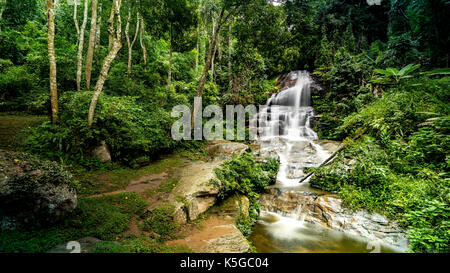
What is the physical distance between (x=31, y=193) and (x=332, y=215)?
24.6 ft

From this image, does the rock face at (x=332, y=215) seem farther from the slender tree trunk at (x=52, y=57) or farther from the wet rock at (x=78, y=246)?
the slender tree trunk at (x=52, y=57)

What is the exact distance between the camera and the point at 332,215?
587 cm

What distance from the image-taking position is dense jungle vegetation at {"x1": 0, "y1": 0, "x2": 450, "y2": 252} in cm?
525

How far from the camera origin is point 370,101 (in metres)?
11.9

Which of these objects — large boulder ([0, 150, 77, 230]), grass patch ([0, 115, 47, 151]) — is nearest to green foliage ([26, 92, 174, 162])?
grass patch ([0, 115, 47, 151])

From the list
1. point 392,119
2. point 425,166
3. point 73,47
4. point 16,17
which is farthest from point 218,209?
point 16,17

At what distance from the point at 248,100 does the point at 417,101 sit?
11.2m

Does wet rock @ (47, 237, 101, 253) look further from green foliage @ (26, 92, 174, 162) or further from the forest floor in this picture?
green foliage @ (26, 92, 174, 162)

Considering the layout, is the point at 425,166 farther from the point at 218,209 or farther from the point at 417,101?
the point at 218,209

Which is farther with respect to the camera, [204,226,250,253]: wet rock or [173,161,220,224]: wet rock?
[173,161,220,224]: wet rock

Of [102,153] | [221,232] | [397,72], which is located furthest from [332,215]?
[102,153]

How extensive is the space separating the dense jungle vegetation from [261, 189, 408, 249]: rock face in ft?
1.14

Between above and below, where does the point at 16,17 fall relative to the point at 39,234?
above
